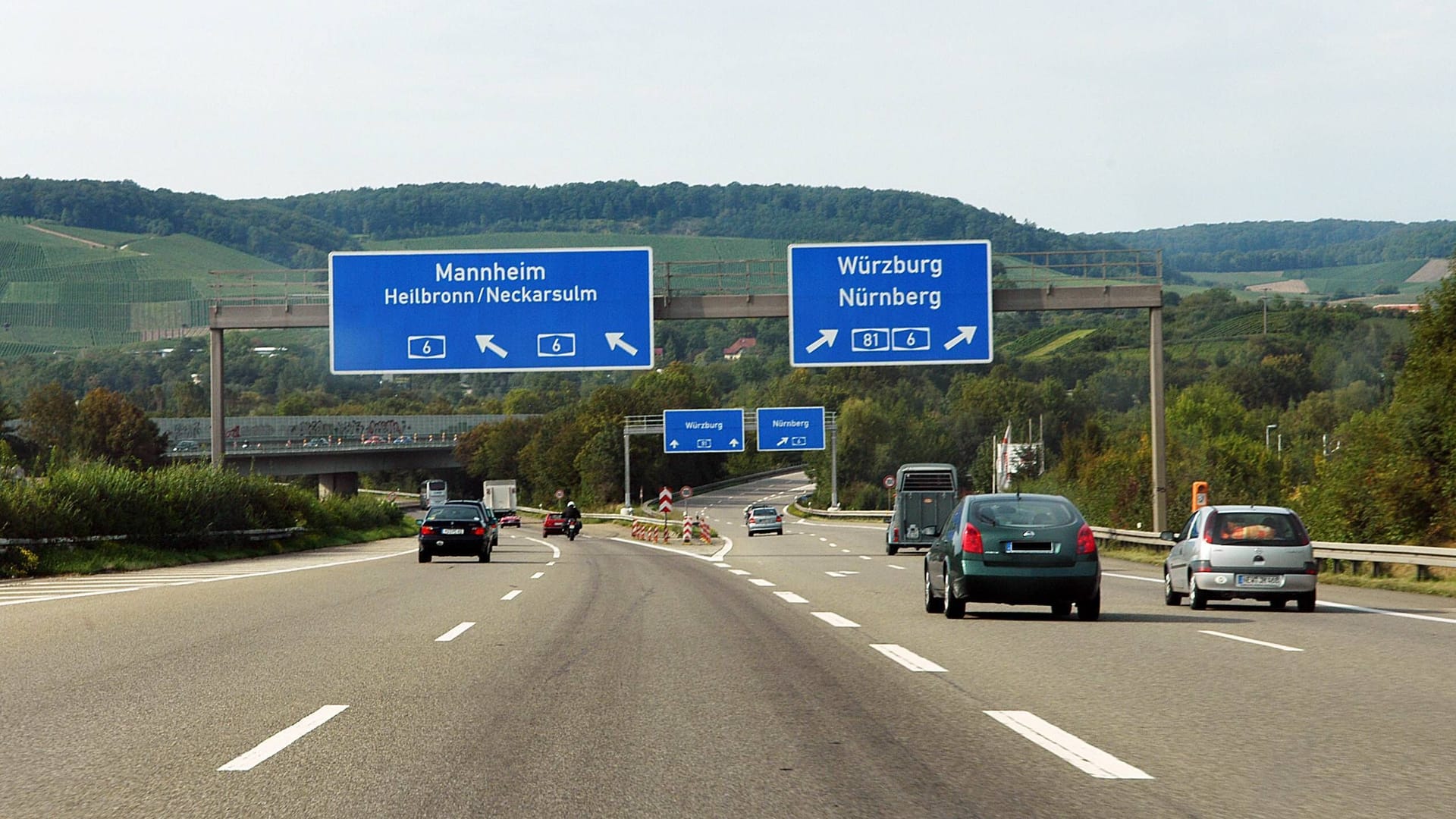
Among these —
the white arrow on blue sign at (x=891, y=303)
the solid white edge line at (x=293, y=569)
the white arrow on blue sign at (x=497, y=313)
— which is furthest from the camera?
the white arrow on blue sign at (x=497, y=313)

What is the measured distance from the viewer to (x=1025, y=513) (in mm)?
17250

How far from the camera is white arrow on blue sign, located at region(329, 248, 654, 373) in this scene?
36438 mm

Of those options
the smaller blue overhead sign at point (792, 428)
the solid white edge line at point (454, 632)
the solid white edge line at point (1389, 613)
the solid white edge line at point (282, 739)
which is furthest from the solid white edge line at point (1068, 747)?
the smaller blue overhead sign at point (792, 428)

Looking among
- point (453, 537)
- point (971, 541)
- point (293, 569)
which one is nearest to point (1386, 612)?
point (971, 541)

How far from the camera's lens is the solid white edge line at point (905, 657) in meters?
12.4

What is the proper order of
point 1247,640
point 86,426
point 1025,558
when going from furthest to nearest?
point 86,426
point 1025,558
point 1247,640

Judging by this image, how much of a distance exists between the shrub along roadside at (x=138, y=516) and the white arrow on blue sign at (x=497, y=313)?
5509mm

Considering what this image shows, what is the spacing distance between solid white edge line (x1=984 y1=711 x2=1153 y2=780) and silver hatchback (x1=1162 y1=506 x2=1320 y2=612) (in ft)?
35.1

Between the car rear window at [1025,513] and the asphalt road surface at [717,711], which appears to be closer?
the asphalt road surface at [717,711]

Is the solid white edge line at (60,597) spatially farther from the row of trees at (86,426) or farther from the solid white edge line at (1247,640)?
the row of trees at (86,426)

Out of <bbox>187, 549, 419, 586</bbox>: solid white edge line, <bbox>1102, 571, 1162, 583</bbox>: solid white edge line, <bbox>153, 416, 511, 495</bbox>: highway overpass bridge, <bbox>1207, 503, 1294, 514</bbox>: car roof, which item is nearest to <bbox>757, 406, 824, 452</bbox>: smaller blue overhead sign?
<bbox>153, 416, 511, 495</bbox>: highway overpass bridge

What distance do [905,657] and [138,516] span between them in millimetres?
27064

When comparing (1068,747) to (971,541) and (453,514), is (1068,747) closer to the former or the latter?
(971,541)

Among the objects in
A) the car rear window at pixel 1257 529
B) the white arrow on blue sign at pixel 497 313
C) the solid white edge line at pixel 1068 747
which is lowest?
the solid white edge line at pixel 1068 747
